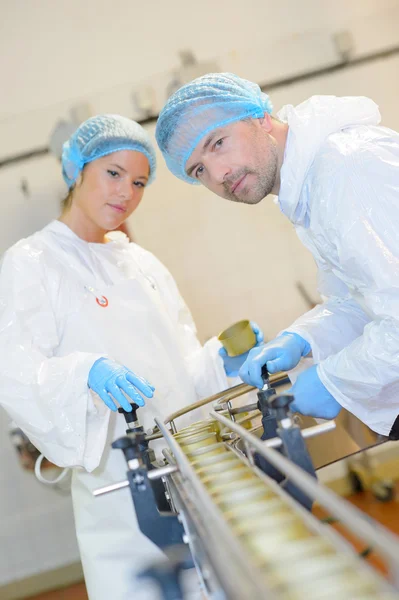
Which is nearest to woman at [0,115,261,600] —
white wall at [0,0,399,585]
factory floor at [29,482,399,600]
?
white wall at [0,0,399,585]

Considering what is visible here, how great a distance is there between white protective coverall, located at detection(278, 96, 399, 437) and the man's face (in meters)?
0.08

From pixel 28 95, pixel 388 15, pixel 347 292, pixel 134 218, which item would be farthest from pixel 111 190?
pixel 388 15

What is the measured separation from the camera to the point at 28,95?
2.88 m

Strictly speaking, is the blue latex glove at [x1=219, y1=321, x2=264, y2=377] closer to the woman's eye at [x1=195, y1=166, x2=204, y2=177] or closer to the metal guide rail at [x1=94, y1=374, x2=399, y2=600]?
the woman's eye at [x1=195, y1=166, x2=204, y2=177]

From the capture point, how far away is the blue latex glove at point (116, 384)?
137 cm

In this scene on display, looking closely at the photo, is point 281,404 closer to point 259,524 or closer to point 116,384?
point 259,524

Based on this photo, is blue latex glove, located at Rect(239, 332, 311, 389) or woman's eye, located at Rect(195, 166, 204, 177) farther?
woman's eye, located at Rect(195, 166, 204, 177)

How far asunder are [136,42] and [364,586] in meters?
2.80

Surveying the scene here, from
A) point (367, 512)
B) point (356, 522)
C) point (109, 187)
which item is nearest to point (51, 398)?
point (109, 187)

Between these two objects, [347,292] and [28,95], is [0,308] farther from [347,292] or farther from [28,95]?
[28,95]

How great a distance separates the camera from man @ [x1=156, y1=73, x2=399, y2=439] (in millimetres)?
1225

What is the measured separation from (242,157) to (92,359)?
613mm

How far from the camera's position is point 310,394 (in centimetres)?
128

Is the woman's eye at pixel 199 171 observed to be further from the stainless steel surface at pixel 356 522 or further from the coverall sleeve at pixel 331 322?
the stainless steel surface at pixel 356 522
